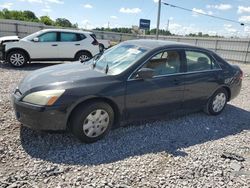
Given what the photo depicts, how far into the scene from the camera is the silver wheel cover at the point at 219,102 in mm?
5570

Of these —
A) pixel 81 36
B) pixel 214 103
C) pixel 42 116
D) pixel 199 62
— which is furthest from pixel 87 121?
pixel 81 36

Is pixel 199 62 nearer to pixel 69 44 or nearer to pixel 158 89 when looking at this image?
pixel 158 89

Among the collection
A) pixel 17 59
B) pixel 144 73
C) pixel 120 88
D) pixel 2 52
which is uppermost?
pixel 144 73

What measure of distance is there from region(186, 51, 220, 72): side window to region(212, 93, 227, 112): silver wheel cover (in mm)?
646

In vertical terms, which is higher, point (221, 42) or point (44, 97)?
point (221, 42)

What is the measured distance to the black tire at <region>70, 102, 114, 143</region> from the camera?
12.1 feet

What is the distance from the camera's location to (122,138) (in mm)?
4176

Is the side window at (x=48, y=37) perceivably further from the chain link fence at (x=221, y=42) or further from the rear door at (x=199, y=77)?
the chain link fence at (x=221, y=42)

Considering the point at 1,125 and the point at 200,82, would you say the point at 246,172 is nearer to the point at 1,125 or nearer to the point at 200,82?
the point at 200,82

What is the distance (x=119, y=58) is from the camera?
4.54 metres

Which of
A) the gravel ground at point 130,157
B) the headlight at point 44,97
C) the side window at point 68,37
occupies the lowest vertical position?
the gravel ground at point 130,157

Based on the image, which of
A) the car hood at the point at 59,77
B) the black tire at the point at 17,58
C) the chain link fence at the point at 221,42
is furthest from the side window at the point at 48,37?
the chain link fence at the point at 221,42

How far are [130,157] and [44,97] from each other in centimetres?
147

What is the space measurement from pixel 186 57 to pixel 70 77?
231 cm
